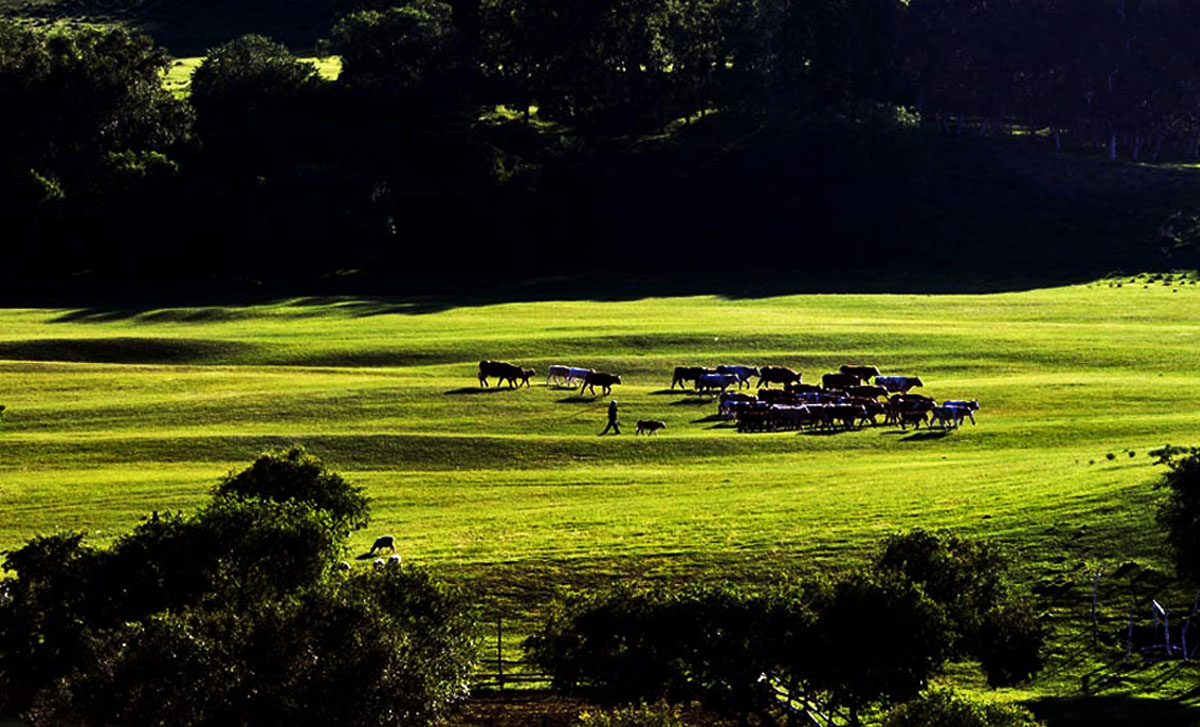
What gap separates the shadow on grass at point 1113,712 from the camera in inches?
1423

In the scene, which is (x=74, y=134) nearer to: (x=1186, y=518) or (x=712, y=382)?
(x=712, y=382)

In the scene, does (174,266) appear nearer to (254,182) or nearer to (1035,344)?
(254,182)

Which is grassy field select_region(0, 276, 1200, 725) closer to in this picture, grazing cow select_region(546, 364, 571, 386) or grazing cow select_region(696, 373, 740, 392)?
grazing cow select_region(546, 364, 571, 386)

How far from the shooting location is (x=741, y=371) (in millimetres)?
80938

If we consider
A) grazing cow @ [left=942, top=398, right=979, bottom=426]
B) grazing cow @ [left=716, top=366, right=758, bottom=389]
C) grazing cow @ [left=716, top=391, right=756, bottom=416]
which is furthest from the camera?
grazing cow @ [left=716, top=366, right=758, bottom=389]

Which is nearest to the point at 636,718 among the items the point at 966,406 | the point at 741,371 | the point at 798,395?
the point at 966,406

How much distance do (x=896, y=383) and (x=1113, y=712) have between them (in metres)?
43.0

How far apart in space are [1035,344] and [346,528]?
58.6 m

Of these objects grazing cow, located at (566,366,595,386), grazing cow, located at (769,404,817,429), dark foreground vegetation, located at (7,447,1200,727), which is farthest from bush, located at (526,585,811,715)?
grazing cow, located at (566,366,595,386)

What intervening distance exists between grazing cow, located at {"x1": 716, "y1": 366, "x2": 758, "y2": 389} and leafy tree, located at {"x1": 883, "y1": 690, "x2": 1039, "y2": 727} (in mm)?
48767

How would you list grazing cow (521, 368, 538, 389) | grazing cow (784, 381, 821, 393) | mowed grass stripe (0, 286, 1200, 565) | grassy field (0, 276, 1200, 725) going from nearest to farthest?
grassy field (0, 276, 1200, 725), mowed grass stripe (0, 286, 1200, 565), grazing cow (784, 381, 821, 393), grazing cow (521, 368, 538, 389)

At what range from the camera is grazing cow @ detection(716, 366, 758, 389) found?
80.6m

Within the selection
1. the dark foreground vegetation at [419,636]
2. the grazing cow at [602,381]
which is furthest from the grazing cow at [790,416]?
the dark foreground vegetation at [419,636]

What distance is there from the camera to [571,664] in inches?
1403
